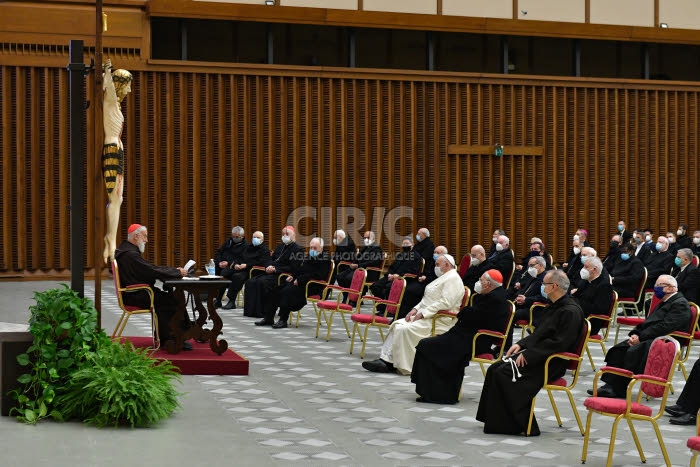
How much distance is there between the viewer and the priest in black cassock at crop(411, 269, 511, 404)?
8.05 meters

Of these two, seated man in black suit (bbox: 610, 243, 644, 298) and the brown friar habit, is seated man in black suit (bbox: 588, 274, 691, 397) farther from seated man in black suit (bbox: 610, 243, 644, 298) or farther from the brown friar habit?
seated man in black suit (bbox: 610, 243, 644, 298)

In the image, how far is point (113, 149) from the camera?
51.5ft

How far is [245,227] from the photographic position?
720 inches

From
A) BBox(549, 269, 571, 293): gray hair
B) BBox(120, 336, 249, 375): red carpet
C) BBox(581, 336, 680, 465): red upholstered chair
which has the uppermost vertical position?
BBox(549, 269, 571, 293): gray hair

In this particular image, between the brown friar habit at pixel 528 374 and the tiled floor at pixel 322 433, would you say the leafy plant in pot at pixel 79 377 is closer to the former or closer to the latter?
the tiled floor at pixel 322 433

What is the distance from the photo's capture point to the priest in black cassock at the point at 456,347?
8.05 metres

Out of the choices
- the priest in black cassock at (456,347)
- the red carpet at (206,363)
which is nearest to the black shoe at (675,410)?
the priest in black cassock at (456,347)

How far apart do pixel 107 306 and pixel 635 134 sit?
11.6 metres

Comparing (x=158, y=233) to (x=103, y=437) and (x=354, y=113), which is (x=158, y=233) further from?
(x=103, y=437)

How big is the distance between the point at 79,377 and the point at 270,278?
676 cm

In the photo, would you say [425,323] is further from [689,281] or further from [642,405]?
[642,405]

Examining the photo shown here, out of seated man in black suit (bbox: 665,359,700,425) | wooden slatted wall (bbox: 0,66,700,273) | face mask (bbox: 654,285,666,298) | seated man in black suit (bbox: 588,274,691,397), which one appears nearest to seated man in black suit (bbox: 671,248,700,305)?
face mask (bbox: 654,285,666,298)

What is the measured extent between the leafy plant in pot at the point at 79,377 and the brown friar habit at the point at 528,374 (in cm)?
214

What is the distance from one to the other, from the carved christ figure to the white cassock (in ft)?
24.8
